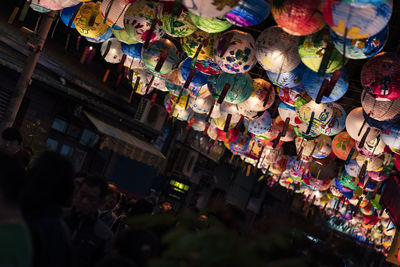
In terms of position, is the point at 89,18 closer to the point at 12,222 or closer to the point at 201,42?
the point at 201,42

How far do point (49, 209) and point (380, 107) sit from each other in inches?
221

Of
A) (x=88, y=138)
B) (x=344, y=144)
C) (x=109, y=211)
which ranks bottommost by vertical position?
(x=109, y=211)

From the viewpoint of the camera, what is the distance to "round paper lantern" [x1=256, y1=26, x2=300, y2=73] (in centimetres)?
669

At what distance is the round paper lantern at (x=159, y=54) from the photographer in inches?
346

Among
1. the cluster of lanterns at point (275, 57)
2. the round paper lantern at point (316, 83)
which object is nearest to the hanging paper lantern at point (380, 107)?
the cluster of lanterns at point (275, 57)

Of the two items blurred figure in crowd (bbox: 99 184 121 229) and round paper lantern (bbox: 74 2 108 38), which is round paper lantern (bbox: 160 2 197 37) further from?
blurred figure in crowd (bbox: 99 184 121 229)

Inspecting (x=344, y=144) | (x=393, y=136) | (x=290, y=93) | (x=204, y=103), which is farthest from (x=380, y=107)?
(x=204, y=103)

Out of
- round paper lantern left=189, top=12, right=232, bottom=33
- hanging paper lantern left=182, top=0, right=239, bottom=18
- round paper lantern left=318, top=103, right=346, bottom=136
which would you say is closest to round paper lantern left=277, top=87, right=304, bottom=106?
round paper lantern left=318, top=103, right=346, bottom=136

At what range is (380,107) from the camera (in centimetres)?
698

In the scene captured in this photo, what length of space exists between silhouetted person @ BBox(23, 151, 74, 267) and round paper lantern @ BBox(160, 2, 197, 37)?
439 centimetres

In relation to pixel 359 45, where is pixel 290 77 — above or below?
below

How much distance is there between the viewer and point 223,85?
337 inches

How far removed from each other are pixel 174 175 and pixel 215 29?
14.7 metres

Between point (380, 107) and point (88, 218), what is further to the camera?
point (380, 107)
